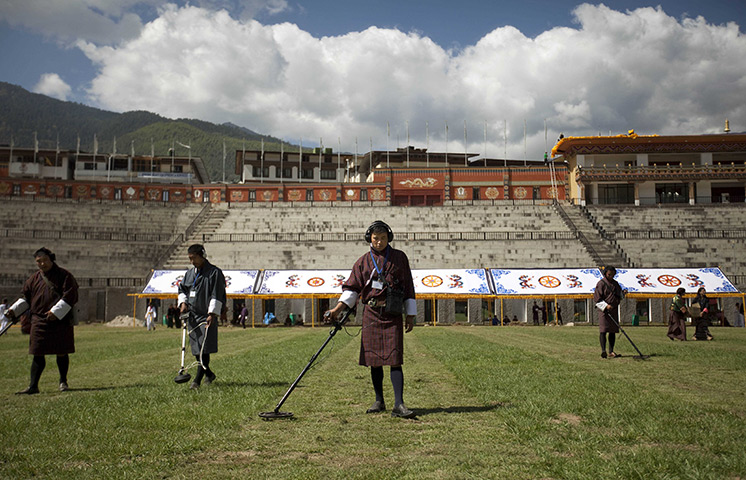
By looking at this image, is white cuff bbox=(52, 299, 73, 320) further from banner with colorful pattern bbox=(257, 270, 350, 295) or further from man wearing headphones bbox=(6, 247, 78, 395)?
banner with colorful pattern bbox=(257, 270, 350, 295)

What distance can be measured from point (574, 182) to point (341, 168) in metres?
40.7

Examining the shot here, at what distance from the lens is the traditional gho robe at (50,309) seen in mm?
9141

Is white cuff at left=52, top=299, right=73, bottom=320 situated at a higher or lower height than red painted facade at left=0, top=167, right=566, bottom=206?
lower

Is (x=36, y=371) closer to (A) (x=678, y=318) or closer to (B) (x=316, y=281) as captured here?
(A) (x=678, y=318)

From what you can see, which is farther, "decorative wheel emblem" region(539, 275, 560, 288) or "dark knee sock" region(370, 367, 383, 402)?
"decorative wheel emblem" region(539, 275, 560, 288)

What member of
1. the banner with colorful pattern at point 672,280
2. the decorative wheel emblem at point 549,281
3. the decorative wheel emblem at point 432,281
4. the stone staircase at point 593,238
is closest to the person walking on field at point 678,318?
the banner with colorful pattern at point 672,280

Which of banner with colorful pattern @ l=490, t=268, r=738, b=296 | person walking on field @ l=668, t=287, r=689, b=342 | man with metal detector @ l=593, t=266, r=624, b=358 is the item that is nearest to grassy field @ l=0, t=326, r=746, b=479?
man with metal detector @ l=593, t=266, r=624, b=358

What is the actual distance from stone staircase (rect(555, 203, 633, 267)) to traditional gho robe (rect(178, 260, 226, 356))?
3454 cm

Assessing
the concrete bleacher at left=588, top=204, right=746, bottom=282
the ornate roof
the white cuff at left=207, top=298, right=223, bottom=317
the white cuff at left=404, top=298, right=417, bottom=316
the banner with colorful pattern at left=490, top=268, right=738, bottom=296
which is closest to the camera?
the white cuff at left=404, top=298, right=417, bottom=316

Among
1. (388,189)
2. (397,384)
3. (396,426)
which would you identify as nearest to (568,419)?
(396,426)

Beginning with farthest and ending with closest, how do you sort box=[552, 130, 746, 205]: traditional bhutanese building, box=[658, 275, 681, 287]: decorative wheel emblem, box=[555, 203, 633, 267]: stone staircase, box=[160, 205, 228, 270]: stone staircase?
box=[552, 130, 746, 205]: traditional bhutanese building < box=[160, 205, 228, 270]: stone staircase < box=[555, 203, 633, 267]: stone staircase < box=[658, 275, 681, 287]: decorative wheel emblem

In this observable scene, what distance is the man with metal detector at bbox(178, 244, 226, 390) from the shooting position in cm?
930

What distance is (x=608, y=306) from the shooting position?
13125 mm

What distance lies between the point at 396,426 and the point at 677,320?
15.9m
